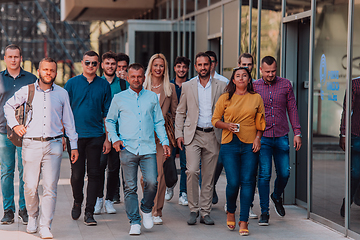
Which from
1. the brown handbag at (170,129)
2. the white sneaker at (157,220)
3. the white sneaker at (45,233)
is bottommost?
the white sneaker at (157,220)

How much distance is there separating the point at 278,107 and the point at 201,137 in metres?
0.97

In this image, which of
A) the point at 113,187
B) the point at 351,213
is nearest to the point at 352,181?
the point at 351,213

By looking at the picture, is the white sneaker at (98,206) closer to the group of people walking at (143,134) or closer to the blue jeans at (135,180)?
the group of people walking at (143,134)

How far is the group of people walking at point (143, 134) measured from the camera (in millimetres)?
5305

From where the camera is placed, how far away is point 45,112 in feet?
17.2

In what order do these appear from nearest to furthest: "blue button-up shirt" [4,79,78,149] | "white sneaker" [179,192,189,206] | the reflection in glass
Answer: "blue button-up shirt" [4,79,78,149] < the reflection in glass < "white sneaker" [179,192,189,206]

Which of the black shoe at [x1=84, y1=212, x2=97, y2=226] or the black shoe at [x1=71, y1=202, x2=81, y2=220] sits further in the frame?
the black shoe at [x1=71, y1=202, x2=81, y2=220]

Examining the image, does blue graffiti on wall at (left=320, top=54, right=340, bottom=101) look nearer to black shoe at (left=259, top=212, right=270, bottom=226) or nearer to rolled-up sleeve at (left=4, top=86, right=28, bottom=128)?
black shoe at (left=259, top=212, right=270, bottom=226)

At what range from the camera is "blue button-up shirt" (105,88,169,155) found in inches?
213

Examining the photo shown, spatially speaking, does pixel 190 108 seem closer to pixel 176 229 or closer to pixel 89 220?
pixel 176 229

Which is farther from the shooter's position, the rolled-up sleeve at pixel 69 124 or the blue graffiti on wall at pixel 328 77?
the blue graffiti on wall at pixel 328 77

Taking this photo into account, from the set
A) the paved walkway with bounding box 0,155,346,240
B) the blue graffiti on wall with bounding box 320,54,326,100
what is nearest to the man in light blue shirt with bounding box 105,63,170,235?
the paved walkway with bounding box 0,155,346,240

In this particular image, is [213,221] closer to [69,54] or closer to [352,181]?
[352,181]

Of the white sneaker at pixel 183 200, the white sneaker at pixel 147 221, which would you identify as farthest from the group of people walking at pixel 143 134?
the white sneaker at pixel 183 200
